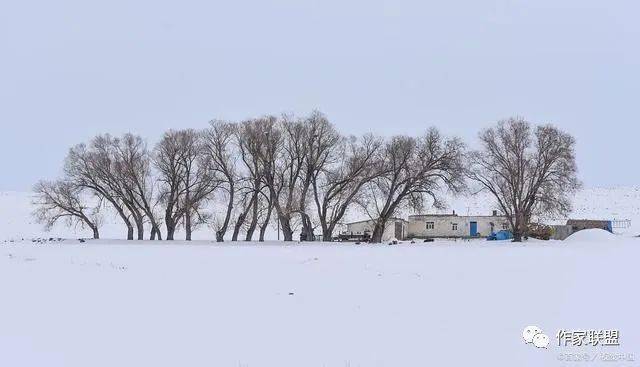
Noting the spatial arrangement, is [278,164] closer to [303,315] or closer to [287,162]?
[287,162]

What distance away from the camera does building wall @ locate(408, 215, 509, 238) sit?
74062 millimetres

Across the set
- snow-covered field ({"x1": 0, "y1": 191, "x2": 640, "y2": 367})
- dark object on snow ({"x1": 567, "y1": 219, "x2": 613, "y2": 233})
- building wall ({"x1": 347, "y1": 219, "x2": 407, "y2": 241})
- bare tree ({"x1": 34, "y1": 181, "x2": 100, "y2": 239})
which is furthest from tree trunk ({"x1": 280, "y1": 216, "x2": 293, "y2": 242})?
dark object on snow ({"x1": 567, "y1": 219, "x2": 613, "y2": 233})

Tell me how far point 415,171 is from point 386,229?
1448cm

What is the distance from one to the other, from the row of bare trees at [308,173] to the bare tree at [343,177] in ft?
0.34

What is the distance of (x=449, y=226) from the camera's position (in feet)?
244

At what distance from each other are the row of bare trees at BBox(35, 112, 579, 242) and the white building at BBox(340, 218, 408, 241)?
8242mm

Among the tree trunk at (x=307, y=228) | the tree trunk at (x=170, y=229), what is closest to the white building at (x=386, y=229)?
the tree trunk at (x=307, y=228)

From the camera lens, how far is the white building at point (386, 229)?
2763 inches

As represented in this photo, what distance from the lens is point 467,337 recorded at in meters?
11.2

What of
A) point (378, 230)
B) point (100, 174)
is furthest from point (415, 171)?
point (100, 174)

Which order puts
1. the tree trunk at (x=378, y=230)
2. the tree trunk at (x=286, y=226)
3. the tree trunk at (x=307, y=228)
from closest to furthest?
1. the tree trunk at (x=307, y=228)
2. the tree trunk at (x=286, y=226)
3. the tree trunk at (x=378, y=230)

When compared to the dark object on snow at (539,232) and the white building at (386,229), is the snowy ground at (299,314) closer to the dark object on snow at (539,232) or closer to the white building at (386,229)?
the dark object on snow at (539,232)

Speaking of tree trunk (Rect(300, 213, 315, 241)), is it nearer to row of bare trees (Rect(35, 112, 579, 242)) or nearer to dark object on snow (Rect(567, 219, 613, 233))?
row of bare trees (Rect(35, 112, 579, 242))

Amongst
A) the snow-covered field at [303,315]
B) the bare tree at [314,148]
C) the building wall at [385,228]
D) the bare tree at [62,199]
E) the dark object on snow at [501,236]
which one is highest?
the bare tree at [314,148]
